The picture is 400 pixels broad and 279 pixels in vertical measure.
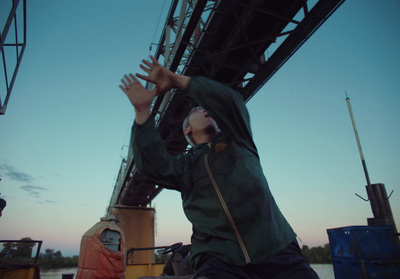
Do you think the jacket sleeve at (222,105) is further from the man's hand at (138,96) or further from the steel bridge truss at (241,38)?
the steel bridge truss at (241,38)

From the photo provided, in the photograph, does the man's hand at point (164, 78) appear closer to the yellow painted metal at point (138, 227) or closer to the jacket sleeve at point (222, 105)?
the jacket sleeve at point (222, 105)

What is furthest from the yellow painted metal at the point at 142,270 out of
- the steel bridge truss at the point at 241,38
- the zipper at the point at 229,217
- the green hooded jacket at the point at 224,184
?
the zipper at the point at 229,217

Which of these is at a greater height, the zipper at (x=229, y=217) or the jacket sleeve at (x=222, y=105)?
the jacket sleeve at (x=222, y=105)

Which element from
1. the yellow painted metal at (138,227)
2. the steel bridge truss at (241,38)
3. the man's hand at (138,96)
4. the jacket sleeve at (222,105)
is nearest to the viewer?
the jacket sleeve at (222,105)

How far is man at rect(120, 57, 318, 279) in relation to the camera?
95 centimetres

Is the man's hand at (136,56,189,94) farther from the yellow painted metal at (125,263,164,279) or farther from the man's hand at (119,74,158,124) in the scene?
the yellow painted metal at (125,263,164,279)

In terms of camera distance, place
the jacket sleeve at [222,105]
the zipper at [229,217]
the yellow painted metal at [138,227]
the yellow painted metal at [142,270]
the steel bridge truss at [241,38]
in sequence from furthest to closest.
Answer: the yellow painted metal at [138,227] → the yellow painted metal at [142,270] → the steel bridge truss at [241,38] → the jacket sleeve at [222,105] → the zipper at [229,217]

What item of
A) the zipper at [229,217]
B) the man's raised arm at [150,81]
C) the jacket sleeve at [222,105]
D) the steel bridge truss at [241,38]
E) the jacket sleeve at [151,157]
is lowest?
the zipper at [229,217]

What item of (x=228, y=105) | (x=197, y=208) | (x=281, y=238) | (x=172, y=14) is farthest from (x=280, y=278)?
(x=172, y=14)

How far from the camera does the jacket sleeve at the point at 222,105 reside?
1.08 m

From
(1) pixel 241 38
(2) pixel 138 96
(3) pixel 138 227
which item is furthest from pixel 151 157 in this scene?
(3) pixel 138 227

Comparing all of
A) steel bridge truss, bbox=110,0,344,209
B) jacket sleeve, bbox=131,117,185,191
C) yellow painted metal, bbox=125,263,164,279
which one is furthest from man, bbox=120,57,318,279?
yellow painted metal, bbox=125,263,164,279

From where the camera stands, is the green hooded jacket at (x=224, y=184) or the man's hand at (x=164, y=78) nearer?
the green hooded jacket at (x=224, y=184)

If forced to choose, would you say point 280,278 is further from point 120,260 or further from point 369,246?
point 120,260
